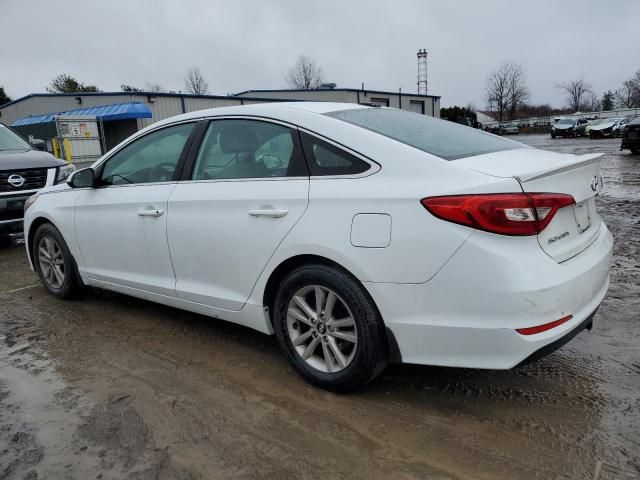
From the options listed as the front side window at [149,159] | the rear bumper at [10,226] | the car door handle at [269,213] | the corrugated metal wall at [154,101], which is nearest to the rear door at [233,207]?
the car door handle at [269,213]

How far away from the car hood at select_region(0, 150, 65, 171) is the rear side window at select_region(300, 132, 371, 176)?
19.8 feet

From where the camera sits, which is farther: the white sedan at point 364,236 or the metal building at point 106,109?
the metal building at point 106,109

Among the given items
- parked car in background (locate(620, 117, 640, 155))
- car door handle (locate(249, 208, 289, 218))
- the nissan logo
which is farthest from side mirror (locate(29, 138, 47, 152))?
parked car in background (locate(620, 117, 640, 155))

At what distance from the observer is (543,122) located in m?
70.9

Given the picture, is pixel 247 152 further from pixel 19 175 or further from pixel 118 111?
pixel 118 111

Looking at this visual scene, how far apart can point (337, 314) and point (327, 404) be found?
49cm

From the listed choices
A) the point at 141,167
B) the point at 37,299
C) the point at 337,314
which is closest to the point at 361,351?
the point at 337,314

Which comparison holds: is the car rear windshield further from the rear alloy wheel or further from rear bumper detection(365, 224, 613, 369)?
the rear alloy wheel

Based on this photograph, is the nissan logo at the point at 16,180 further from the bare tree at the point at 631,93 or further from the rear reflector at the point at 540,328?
the bare tree at the point at 631,93

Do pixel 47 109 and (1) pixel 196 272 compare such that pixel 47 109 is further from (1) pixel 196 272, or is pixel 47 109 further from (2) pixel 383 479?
(2) pixel 383 479

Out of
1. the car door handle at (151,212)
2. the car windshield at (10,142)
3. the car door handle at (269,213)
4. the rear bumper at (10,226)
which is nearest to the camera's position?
the car door handle at (269,213)

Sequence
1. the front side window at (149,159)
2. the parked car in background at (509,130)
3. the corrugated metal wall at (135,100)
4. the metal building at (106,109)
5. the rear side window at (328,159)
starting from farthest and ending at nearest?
the parked car in background at (509,130), the corrugated metal wall at (135,100), the metal building at (106,109), the front side window at (149,159), the rear side window at (328,159)

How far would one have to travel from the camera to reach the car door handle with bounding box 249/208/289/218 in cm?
289

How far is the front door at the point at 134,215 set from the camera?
365 centimetres
